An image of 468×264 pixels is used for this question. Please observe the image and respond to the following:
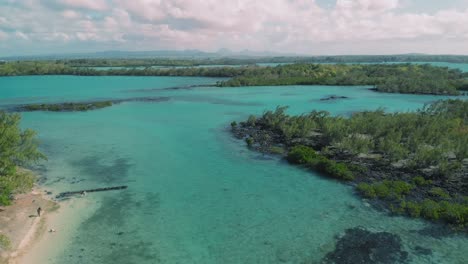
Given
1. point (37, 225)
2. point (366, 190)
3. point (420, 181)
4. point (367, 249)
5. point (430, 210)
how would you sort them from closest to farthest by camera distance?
point (367, 249), point (37, 225), point (430, 210), point (366, 190), point (420, 181)

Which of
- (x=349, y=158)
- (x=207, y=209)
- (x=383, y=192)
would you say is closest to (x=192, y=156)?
A: (x=207, y=209)

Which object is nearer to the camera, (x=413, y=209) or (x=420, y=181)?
(x=413, y=209)

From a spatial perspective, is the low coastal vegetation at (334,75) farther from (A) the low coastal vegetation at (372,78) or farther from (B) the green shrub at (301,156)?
(B) the green shrub at (301,156)

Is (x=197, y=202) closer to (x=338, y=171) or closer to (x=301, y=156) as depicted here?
(x=301, y=156)

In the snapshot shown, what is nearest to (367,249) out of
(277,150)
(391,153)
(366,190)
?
(366,190)

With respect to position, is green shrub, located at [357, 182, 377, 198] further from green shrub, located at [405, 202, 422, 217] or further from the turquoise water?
green shrub, located at [405, 202, 422, 217]

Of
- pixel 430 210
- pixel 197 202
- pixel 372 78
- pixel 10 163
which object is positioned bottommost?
pixel 197 202

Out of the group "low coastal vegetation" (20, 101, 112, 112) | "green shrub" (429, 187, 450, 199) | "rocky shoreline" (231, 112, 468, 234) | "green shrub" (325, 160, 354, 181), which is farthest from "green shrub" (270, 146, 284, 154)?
"low coastal vegetation" (20, 101, 112, 112)
